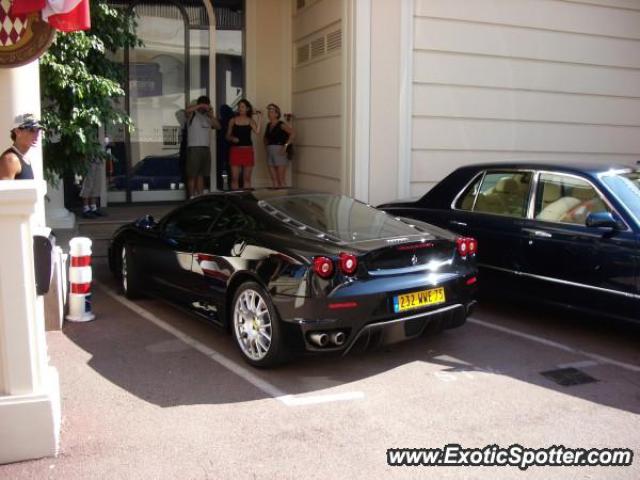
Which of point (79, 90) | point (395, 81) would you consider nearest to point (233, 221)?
point (79, 90)

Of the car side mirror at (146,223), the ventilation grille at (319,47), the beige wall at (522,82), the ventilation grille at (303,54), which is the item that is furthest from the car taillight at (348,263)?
the ventilation grille at (303,54)

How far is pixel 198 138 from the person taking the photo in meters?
11.3

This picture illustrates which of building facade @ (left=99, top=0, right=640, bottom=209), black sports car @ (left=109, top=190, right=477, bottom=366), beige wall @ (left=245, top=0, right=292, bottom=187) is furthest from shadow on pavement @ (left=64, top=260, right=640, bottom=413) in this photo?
beige wall @ (left=245, top=0, right=292, bottom=187)

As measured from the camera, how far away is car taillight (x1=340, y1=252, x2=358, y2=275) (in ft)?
15.5

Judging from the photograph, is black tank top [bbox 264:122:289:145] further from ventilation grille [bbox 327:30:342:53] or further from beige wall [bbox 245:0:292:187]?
ventilation grille [bbox 327:30:342:53]

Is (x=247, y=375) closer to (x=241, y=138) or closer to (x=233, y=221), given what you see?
(x=233, y=221)

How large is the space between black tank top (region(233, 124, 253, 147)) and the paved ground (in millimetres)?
5535

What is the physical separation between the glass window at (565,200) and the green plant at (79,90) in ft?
16.2

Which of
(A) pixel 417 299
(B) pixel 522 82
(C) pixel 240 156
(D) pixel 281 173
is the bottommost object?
(A) pixel 417 299

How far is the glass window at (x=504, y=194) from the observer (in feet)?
21.0

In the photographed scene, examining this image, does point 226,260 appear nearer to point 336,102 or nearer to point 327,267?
point 327,267

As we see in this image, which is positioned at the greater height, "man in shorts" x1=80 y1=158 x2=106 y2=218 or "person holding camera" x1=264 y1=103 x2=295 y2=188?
"person holding camera" x1=264 y1=103 x2=295 y2=188

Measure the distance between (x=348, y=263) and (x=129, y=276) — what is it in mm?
3172

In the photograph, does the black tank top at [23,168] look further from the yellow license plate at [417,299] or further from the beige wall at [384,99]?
the beige wall at [384,99]
